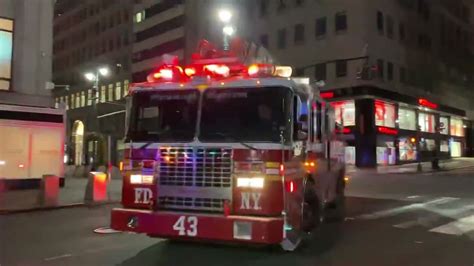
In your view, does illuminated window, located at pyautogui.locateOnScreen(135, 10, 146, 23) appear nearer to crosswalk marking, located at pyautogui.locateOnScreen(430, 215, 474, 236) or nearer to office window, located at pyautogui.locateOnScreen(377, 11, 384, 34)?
office window, located at pyautogui.locateOnScreen(377, 11, 384, 34)

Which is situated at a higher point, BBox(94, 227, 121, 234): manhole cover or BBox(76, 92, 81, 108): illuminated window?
BBox(76, 92, 81, 108): illuminated window

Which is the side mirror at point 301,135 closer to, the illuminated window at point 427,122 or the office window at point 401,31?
the office window at point 401,31

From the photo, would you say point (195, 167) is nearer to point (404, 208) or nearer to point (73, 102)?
point (404, 208)

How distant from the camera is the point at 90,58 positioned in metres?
80.9

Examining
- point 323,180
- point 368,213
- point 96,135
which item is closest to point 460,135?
point 96,135

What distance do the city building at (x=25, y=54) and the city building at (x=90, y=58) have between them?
38.6 metres

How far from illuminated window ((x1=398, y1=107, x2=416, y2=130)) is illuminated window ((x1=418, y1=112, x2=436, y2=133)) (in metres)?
1.25

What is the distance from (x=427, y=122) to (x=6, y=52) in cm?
4495

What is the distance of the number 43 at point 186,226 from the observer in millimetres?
7555

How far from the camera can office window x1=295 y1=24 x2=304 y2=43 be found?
164 ft

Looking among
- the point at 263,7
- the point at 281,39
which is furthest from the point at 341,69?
the point at 263,7

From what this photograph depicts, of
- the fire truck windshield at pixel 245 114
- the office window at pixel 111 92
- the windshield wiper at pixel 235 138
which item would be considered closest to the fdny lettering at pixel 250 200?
the windshield wiper at pixel 235 138

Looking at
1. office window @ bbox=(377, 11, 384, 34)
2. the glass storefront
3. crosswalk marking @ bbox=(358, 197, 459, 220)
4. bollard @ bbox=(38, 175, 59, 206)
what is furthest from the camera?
the glass storefront

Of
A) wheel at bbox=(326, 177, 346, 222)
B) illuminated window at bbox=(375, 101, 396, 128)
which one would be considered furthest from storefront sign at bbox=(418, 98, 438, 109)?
wheel at bbox=(326, 177, 346, 222)
